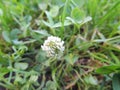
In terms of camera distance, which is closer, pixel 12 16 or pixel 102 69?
pixel 102 69

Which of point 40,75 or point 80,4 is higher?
point 80,4

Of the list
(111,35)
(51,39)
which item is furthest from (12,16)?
(111,35)

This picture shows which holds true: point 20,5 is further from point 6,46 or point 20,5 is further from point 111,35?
point 111,35

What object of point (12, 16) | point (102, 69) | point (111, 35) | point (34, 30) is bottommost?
point (102, 69)
